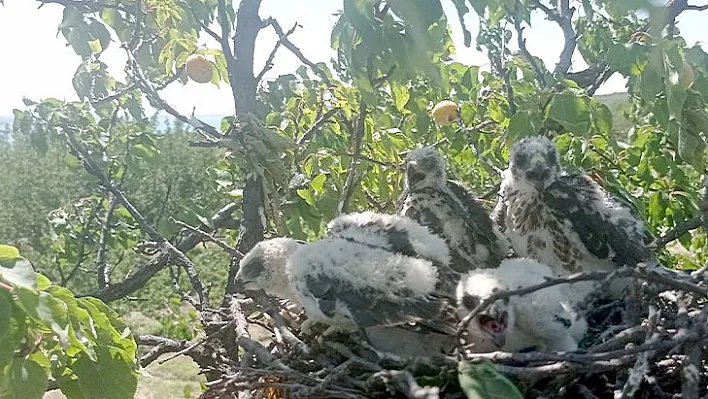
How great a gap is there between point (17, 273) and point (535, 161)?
186 cm

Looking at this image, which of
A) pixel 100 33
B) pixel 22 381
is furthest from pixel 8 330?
pixel 100 33

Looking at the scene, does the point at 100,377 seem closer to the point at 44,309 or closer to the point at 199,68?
the point at 44,309

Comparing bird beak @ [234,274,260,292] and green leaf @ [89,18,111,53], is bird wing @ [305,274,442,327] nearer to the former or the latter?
bird beak @ [234,274,260,292]

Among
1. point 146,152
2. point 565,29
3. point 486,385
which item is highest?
point 565,29

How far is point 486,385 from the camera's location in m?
1.23

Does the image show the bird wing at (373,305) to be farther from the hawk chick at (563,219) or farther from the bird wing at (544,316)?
the hawk chick at (563,219)

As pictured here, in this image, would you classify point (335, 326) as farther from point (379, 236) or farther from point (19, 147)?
point (19, 147)

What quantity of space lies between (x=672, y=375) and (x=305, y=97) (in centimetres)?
192

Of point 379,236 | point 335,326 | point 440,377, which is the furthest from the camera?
point 379,236

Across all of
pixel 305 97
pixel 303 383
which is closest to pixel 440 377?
pixel 303 383

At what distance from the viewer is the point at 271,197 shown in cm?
260

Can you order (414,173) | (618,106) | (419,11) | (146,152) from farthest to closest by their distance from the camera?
(618,106) → (146,152) → (414,173) → (419,11)

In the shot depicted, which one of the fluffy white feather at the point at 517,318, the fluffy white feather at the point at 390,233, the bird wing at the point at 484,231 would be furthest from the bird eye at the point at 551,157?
the fluffy white feather at the point at 517,318

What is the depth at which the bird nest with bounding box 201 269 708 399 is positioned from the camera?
1451mm
